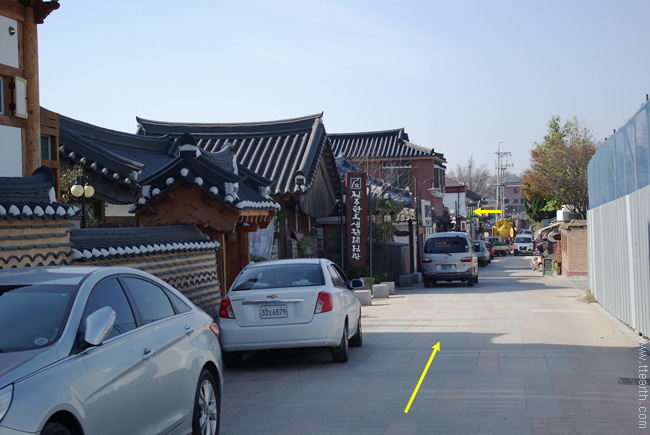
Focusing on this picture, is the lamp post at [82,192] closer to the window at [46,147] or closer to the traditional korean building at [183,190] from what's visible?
the window at [46,147]

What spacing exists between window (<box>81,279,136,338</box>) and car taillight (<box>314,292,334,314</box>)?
16.5 feet

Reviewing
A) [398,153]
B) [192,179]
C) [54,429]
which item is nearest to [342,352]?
[192,179]

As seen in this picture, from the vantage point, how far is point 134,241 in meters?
10.6

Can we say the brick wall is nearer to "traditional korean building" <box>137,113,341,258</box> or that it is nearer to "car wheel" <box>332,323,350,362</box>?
"traditional korean building" <box>137,113,341,258</box>

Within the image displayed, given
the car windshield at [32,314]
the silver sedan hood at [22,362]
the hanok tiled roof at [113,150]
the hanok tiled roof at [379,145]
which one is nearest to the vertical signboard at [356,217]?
the hanok tiled roof at [113,150]

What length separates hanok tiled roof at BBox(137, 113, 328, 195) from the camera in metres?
27.0

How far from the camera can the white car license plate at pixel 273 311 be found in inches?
401

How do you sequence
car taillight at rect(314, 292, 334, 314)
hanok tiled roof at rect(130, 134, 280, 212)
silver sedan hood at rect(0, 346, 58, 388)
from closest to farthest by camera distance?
silver sedan hood at rect(0, 346, 58, 388) < car taillight at rect(314, 292, 334, 314) < hanok tiled roof at rect(130, 134, 280, 212)

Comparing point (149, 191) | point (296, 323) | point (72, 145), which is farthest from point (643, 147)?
point (72, 145)

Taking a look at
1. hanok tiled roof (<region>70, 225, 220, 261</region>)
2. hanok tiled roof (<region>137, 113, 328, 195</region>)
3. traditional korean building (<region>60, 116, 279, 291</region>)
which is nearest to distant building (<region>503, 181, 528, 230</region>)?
hanok tiled roof (<region>137, 113, 328, 195</region>)

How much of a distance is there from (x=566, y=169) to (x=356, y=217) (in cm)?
1624

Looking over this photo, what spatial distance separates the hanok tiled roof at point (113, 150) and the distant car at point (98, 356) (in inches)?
491

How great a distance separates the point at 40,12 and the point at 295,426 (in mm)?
9354

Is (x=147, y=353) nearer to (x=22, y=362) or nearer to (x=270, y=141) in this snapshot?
(x=22, y=362)
